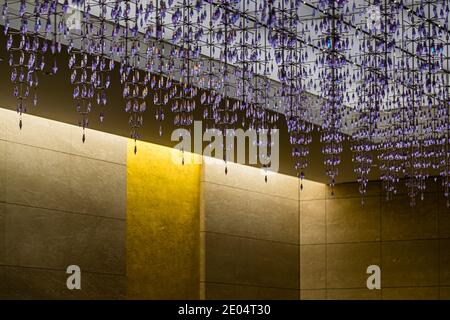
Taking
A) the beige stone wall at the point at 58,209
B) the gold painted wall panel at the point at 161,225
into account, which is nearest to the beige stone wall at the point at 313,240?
the gold painted wall panel at the point at 161,225

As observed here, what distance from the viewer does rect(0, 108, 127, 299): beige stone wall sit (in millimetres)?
17312

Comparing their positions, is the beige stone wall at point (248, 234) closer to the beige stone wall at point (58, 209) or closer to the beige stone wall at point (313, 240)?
the beige stone wall at point (313, 240)

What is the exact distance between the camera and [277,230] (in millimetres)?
24125

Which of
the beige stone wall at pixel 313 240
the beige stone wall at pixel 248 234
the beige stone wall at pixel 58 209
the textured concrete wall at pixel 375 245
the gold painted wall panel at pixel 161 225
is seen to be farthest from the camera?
the textured concrete wall at pixel 375 245

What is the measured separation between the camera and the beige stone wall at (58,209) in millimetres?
17312

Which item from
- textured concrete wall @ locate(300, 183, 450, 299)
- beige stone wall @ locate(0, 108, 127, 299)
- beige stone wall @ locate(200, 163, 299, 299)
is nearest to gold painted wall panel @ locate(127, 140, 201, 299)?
beige stone wall @ locate(200, 163, 299, 299)

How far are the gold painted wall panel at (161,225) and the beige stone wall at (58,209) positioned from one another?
572 millimetres

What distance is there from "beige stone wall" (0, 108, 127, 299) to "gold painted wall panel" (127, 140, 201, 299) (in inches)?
22.5

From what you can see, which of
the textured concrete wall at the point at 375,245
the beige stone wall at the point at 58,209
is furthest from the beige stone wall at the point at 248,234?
the beige stone wall at the point at 58,209

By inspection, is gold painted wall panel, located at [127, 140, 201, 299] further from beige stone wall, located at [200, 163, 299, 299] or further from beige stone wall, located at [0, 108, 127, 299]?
beige stone wall, located at [0, 108, 127, 299]

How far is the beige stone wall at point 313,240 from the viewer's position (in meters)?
22.1

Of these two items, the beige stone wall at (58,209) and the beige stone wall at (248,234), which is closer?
the beige stone wall at (58,209)

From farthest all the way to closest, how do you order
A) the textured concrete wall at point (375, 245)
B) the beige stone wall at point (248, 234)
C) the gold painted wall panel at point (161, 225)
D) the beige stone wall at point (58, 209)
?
the textured concrete wall at point (375, 245), the beige stone wall at point (248, 234), the gold painted wall panel at point (161, 225), the beige stone wall at point (58, 209)
